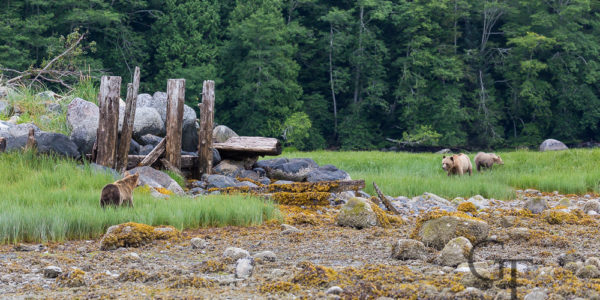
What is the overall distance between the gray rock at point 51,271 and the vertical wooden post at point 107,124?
6.16 m

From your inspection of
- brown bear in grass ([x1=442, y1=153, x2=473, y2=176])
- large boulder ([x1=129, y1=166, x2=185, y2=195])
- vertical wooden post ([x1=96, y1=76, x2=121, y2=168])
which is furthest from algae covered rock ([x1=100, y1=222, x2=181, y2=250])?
brown bear in grass ([x1=442, y1=153, x2=473, y2=176])

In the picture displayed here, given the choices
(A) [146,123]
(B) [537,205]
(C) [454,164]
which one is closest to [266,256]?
(B) [537,205]

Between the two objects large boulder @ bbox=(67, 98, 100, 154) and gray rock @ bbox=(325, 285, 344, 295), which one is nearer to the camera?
gray rock @ bbox=(325, 285, 344, 295)

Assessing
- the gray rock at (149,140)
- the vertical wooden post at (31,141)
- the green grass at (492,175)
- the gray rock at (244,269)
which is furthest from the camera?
the gray rock at (149,140)

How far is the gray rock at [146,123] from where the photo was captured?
13.3 meters

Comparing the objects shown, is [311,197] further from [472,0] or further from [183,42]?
[472,0]

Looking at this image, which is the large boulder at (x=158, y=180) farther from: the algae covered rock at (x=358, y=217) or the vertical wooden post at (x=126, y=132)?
the algae covered rock at (x=358, y=217)

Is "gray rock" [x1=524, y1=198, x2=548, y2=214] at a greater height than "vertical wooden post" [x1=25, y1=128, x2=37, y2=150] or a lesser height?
lesser

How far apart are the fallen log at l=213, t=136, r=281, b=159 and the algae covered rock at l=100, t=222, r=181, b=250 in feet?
19.5

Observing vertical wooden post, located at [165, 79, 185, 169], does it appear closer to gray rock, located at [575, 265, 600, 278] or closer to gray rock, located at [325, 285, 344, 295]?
gray rock, located at [325, 285, 344, 295]

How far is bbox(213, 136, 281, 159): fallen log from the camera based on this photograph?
12531 millimetres

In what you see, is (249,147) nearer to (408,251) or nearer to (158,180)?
(158,180)

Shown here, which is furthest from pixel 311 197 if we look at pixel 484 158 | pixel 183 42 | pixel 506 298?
pixel 183 42

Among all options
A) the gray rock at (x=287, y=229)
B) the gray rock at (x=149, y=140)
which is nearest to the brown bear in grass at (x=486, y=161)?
the gray rock at (x=149, y=140)
